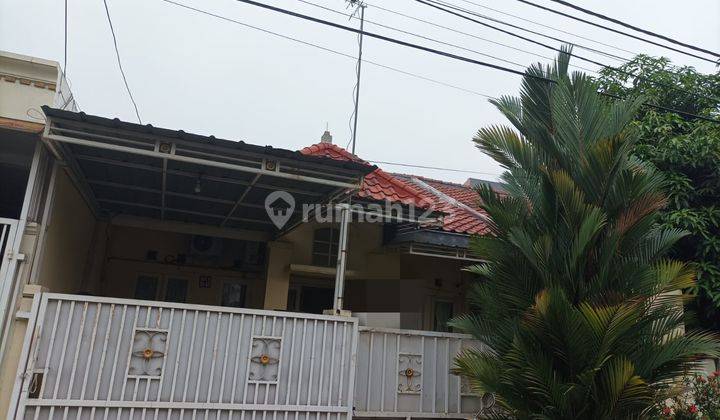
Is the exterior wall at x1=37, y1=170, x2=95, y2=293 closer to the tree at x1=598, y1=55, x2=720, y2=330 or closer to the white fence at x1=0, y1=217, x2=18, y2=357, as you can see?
the white fence at x1=0, y1=217, x2=18, y2=357

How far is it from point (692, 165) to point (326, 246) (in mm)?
7143

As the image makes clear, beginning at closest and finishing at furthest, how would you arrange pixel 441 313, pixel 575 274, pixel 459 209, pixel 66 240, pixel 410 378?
pixel 575 274, pixel 410 378, pixel 66 240, pixel 459 209, pixel 441 313

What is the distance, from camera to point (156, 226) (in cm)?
828

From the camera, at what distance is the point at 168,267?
8.95m

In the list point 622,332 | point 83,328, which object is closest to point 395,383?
point 622,332

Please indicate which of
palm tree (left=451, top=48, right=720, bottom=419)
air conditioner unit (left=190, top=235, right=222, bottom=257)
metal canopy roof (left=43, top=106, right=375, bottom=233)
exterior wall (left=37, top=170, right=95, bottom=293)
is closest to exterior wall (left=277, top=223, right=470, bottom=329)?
metal canopy roof (left=43, top=106, right=375, bottom=233)

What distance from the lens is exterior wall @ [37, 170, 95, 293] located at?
545 centimetres

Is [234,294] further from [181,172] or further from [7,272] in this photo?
[7,272]

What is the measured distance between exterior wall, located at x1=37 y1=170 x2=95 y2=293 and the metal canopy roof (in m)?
0.21

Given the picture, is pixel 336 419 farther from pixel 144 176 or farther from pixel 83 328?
pixel 144 176

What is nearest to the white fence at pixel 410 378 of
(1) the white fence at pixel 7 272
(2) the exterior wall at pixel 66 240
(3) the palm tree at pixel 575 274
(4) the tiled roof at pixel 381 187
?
(3) the palm tree at pixel 575 274

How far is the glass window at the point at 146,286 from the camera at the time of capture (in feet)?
28.9

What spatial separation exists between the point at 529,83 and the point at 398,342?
3639 millimetres

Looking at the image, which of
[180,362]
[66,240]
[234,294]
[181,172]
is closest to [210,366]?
[180,362]
